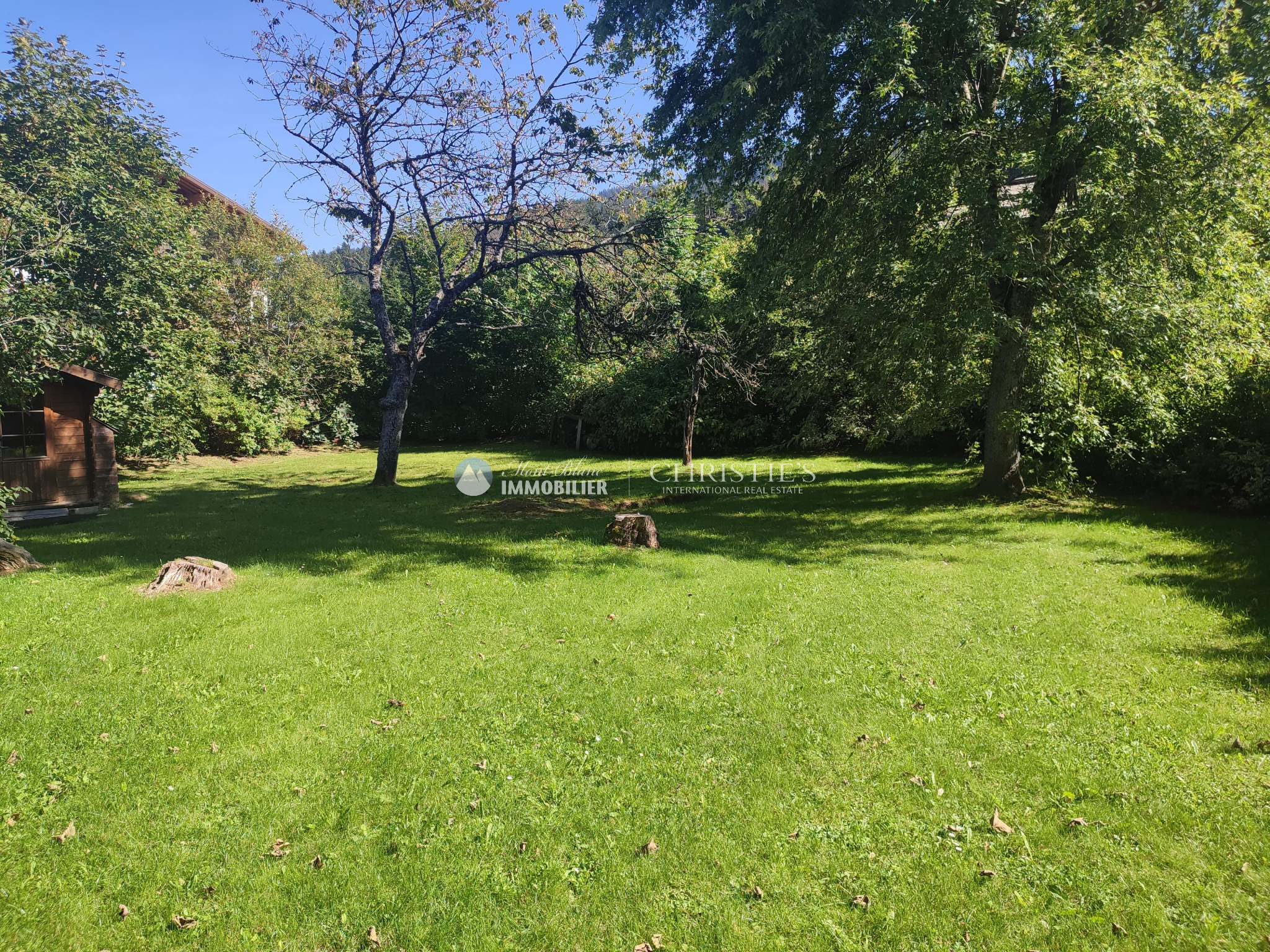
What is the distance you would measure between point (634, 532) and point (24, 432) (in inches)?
Answer: 503

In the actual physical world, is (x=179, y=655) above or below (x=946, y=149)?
below

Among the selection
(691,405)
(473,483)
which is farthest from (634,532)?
(691,405)

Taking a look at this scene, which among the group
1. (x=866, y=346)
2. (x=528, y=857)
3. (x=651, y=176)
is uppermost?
(x=651, y=176)

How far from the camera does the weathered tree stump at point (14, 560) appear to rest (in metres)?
7.46

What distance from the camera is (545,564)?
8.28 meters

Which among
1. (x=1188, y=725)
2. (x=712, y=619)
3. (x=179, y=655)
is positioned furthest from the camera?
(x=712, y=619)

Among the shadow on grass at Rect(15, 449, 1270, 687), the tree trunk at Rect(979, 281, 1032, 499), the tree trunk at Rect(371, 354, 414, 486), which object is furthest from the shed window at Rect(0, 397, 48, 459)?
the tree trunk at Rect(979, 281, 1032, 499)

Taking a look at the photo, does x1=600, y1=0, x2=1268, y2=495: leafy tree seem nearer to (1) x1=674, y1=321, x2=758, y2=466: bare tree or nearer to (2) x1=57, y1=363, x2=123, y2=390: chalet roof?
(1) x1=674, y1=321, x2=758, y2=466: bare tree

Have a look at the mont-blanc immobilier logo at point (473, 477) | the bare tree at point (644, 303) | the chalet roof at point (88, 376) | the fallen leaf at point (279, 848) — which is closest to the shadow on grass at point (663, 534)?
the mont-blanc immobilier logo at point (473, 477)

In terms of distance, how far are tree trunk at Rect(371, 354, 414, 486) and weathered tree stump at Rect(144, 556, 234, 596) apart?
293 inches

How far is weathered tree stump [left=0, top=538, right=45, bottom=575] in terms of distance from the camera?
7461 mm

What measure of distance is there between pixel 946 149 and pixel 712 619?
24.5ft

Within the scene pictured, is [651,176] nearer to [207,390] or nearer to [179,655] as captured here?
[179,655]

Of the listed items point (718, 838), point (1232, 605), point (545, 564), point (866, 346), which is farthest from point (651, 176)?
point (718, 838)
